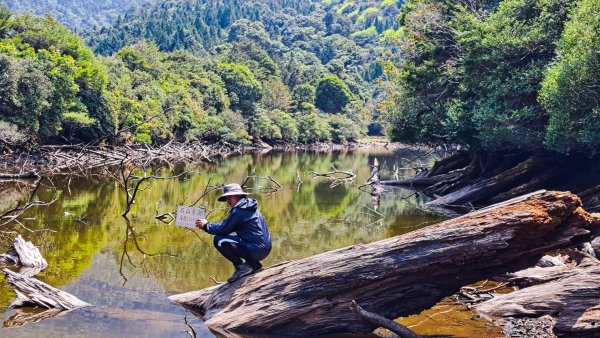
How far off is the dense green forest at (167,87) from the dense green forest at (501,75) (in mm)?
13138

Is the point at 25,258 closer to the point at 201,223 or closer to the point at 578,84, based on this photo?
the point at 201,223

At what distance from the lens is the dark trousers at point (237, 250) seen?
27.2 ft

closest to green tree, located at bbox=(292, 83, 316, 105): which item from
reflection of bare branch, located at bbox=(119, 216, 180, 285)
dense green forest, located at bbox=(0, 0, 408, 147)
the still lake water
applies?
dense green forest, located at bbox=(0, 0, 408, 147)

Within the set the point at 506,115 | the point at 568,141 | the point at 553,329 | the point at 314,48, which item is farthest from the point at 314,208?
the point at 314,48

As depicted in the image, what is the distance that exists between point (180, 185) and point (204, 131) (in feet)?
119

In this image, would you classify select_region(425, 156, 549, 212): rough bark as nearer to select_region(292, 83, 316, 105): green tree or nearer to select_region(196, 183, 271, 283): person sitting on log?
select_region(196, 183, 271, 283): person sitting on log

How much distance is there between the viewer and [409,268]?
753 centimetres

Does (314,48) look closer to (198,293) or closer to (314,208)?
(314,208)

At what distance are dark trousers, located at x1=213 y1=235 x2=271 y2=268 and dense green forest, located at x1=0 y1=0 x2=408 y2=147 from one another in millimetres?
10114

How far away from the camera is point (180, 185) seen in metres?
29.0

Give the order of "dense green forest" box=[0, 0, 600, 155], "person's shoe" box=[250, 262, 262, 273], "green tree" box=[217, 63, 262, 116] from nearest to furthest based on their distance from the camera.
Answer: "person's shoe" box=[250, 262, 262, 273], "dense green forest" box=[0, 0, 600, 155], "green tree" box=[217, 63, 262, 116]

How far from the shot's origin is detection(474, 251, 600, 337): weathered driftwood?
284 inches

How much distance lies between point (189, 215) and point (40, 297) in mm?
2457

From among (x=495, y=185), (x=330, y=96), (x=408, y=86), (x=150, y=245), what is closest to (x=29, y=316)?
(x=150, y=245)
